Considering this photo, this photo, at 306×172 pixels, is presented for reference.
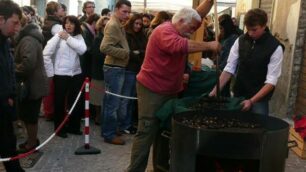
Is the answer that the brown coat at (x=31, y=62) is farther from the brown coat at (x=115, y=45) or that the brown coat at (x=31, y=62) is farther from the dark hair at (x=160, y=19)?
the dark hair at (x=160, y=19)

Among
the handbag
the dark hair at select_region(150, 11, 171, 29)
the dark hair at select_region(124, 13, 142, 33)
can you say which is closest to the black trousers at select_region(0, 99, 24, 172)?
the handbag

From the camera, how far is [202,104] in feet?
14.3

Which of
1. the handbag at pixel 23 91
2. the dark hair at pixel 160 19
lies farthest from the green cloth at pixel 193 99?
the dark hair at pixel 160 19

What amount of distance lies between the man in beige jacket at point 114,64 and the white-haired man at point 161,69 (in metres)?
1.79

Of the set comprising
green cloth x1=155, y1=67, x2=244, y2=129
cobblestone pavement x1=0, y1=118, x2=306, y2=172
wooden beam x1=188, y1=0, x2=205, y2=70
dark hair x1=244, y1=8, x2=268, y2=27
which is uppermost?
dark hair x1=244, y1=8, x2=268, y2=27

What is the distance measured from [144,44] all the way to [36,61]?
6.67ft

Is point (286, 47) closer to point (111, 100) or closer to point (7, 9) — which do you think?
point (111, 100)

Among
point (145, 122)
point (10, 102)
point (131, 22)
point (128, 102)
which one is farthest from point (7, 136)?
point (131, 22)

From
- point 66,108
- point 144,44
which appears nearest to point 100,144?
point 66,108

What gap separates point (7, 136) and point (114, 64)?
2.37 metres

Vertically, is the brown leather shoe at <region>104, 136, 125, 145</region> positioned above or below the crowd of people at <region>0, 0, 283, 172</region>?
below

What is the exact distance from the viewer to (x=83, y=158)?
19.9 feet

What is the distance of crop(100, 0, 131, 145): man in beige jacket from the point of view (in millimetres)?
6539

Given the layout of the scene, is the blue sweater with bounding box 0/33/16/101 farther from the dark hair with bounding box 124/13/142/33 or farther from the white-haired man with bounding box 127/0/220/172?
the dark hair with bounding box 124/13/142/33
